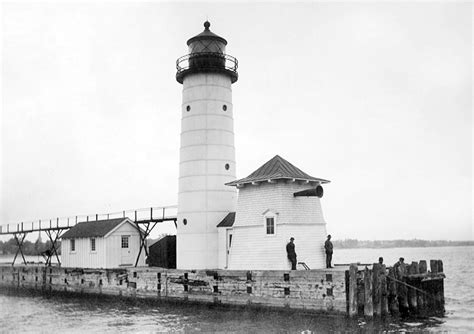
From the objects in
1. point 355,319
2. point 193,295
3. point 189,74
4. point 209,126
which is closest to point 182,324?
point 193,295

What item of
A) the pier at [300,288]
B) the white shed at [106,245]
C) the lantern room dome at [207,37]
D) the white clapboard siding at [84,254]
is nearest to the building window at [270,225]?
the pier at [300,288]

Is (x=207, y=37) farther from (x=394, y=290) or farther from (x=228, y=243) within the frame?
(x=394, y=290)

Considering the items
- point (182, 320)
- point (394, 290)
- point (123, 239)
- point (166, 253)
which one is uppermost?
point (123, 239)

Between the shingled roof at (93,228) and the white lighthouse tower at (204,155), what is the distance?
16.0 feet

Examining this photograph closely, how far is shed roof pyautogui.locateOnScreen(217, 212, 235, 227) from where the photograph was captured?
24694 millimetres

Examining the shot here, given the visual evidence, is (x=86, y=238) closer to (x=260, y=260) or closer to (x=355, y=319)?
(x=260, y=260)

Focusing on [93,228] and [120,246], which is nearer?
[120,246]

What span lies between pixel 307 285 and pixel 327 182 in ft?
18.3

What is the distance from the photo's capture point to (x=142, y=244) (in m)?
29.6

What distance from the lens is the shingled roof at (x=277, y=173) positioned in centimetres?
2169

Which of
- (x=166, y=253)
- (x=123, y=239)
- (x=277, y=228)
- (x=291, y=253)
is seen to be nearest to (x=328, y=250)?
(x=291, y=253)

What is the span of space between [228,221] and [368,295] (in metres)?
8.69

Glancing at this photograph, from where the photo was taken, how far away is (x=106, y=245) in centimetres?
2850

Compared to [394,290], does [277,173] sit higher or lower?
higher
